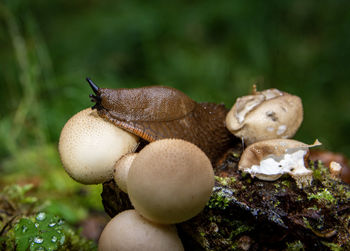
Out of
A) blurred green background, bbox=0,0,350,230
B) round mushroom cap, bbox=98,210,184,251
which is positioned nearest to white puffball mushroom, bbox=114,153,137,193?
round mushroom cap, bbox=98,210,184,251

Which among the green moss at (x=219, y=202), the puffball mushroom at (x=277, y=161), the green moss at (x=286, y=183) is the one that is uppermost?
the puffball mushroom at (x=277, y=161)

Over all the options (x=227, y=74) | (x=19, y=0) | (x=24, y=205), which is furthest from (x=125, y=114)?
(x=227, y=74)

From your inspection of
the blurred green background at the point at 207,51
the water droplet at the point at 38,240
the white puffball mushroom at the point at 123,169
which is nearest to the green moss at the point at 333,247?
the white puffball mushroom at the point at 123,169

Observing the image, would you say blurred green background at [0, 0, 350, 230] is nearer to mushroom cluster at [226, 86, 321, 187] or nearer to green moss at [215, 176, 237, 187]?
mushroom cluster at [226, 86, 321, 187]

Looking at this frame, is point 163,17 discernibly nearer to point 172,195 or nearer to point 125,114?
point 125,114

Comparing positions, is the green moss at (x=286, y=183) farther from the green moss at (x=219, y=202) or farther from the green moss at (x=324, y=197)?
the green moss at (x=219, y=202)

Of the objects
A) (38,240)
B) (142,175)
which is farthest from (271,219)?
(38,240)
